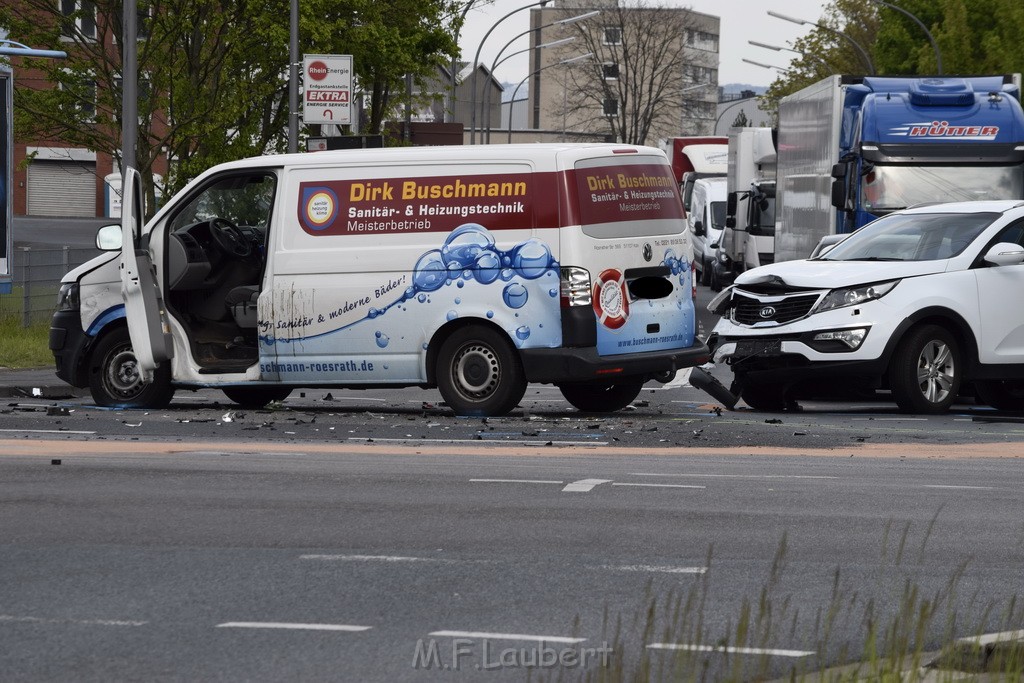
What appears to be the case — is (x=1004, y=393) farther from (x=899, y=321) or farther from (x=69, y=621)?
(x=69, y=621)

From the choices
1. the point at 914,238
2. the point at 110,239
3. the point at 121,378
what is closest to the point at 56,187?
the point at 121,378

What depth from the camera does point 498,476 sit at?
388 inches

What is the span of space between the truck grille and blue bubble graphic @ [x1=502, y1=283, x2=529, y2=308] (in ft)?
8.35

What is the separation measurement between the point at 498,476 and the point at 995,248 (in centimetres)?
615

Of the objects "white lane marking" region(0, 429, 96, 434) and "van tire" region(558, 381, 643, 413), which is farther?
"van tire" region(558, 381, 643, 413)

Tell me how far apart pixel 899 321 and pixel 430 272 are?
3.79 metres

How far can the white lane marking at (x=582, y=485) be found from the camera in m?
9.24

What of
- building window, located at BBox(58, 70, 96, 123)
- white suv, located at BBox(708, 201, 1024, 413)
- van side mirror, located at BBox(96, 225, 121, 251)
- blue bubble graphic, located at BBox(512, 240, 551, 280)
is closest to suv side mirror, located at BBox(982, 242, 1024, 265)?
white suv, located at BBox(708, 201, 1024, 413)

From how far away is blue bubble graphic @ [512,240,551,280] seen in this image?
42.2 ft

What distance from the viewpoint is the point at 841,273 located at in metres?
14.4

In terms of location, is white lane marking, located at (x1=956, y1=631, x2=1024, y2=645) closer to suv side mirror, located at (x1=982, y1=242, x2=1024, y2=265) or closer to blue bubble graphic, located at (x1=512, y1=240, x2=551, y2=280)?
blue bubble graphic, located at (x1=512, y1=240, x2=551, y2=280)

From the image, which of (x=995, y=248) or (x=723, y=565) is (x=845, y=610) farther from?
(x=995, y=248)

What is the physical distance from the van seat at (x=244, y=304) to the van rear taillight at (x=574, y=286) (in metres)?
2.55

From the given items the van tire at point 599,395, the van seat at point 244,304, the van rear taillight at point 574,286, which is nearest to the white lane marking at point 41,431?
the van seat at point 244,304
